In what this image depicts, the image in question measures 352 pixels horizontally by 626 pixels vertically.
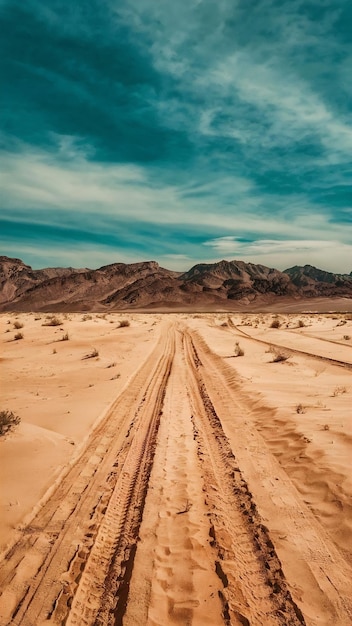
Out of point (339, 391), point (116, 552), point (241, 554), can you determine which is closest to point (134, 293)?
point (339, 391)

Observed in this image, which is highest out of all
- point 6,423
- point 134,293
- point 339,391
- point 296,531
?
point 134,293

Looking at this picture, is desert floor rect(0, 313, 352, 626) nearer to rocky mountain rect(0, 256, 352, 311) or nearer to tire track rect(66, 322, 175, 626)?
tire track rect(66, 322, 175, 626)

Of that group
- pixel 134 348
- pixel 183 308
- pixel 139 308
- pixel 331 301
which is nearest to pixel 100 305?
pixel 139 308

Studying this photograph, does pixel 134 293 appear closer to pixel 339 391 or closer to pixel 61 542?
pixel 339 391

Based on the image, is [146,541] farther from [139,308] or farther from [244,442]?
[139,308]

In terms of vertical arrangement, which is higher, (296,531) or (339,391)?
(339,391)

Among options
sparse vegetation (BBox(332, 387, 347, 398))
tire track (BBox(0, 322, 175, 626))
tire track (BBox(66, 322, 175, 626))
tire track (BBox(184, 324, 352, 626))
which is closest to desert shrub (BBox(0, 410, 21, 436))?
tire track (BBox(0, 322, 175, 626))
